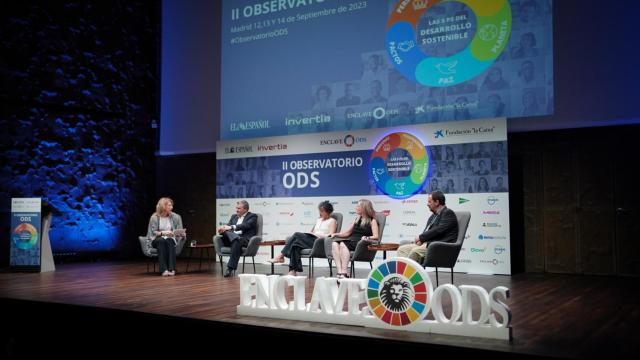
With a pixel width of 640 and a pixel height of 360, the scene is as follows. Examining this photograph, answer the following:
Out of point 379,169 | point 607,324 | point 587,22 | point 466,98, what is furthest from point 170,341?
point 587,22

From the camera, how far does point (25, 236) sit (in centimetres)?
803

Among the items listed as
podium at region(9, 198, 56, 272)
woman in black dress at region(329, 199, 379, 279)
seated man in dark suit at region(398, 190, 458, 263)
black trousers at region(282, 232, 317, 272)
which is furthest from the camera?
podium at region(9, 198, 56, 272)

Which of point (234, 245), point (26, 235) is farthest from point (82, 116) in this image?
point (234, 245)

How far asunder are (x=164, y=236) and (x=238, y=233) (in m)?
0.99

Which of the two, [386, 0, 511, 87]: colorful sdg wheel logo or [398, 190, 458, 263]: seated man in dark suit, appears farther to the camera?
[386, 0, 511, 87]: colorful sdg wheel logo

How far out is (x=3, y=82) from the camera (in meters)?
8.84

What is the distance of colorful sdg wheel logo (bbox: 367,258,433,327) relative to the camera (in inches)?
148

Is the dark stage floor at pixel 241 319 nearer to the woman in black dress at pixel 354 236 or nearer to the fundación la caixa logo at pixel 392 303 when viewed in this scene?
the fundación la caixa logo at pixel 392 303

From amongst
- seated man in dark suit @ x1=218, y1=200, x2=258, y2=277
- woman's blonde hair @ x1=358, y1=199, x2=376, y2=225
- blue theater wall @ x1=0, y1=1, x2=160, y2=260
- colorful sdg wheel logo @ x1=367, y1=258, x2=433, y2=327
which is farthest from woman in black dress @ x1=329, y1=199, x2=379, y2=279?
blue theater wall @ x1=0, y1=1, x2=160, y2=260

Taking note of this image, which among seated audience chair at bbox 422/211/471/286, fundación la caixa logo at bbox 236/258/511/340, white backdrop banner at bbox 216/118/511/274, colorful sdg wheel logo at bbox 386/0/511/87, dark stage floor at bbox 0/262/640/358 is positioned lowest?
dark stage floor at bbox 0/262/640/358

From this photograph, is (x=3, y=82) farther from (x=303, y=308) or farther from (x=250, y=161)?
(x=303, y=308)

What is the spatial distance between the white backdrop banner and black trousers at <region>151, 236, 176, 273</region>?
5.92ft

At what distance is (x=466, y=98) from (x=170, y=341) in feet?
17.3

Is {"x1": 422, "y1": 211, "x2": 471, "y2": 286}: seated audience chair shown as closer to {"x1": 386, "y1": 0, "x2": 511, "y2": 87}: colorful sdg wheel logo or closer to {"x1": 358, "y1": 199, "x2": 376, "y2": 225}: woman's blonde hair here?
{"x1": 358, "y1": 199, "x2": 376, "y2": 225}: woman's blonde hair
